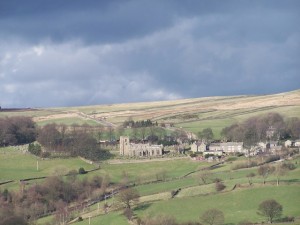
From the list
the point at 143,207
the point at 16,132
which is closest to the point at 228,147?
the point at 16,132

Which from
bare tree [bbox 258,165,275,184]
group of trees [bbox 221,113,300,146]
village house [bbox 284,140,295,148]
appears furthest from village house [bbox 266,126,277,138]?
bare tree [bbox 258,165,275,184]

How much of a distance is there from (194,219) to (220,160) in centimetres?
4509

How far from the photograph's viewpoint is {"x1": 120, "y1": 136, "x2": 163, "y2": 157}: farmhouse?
140 meters

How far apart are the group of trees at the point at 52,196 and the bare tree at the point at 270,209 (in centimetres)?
2501

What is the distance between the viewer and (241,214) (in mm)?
80875

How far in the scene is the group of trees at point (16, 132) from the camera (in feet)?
511

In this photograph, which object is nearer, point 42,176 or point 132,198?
point 132,198

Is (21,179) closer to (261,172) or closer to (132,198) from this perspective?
(132,198)

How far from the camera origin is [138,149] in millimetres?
142625

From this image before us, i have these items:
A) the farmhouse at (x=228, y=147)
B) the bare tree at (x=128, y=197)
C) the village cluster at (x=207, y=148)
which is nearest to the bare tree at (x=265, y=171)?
the bare tree at (x=128, y=197)

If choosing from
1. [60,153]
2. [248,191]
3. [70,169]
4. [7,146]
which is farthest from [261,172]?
[7,146]

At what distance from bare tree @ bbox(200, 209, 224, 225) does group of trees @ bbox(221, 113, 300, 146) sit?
65.6m

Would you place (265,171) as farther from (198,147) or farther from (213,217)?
(198,147)

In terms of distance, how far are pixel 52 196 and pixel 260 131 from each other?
67.1m
